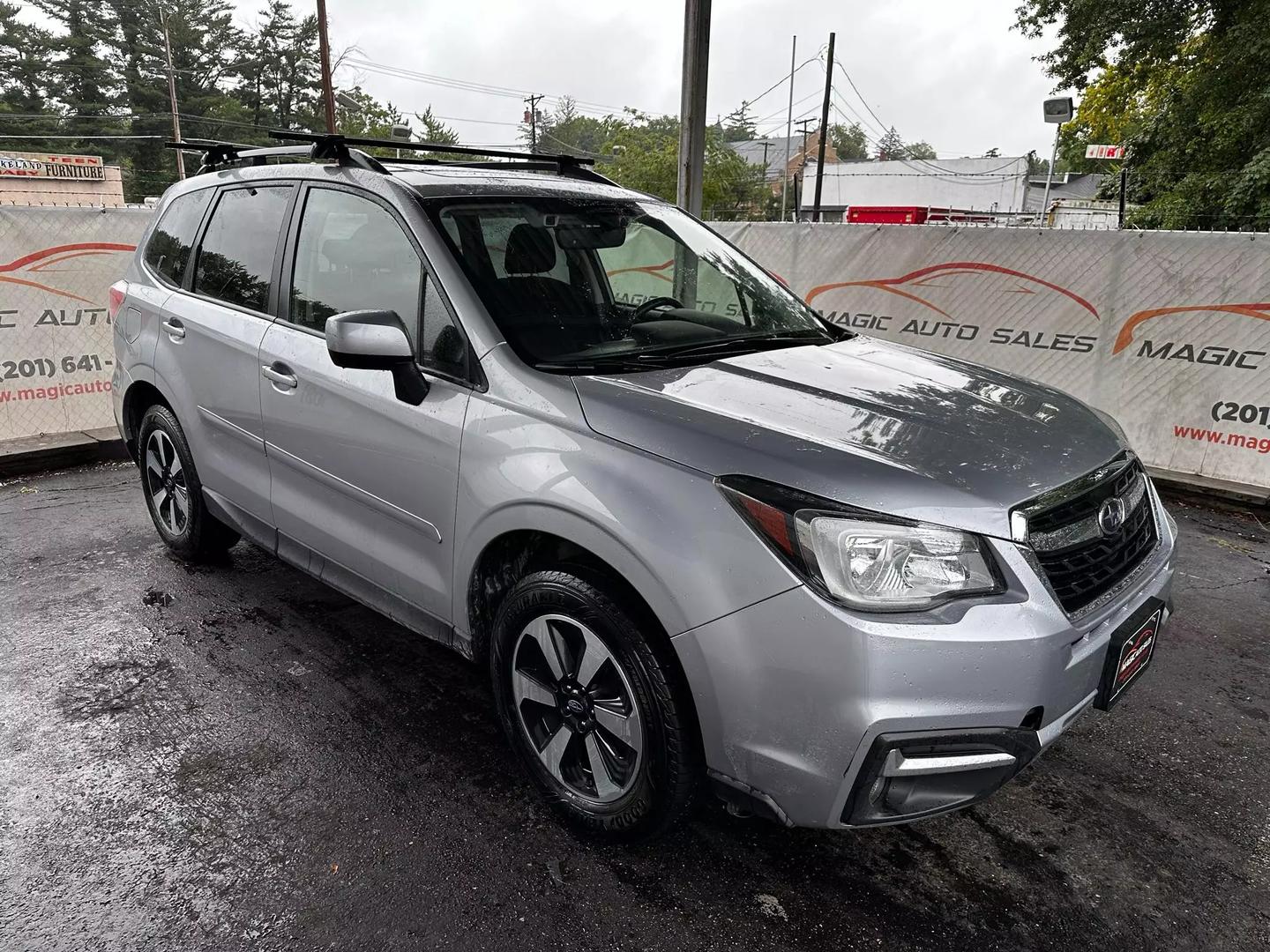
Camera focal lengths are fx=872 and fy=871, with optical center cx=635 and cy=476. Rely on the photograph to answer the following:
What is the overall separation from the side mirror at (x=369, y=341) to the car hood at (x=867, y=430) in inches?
20.9

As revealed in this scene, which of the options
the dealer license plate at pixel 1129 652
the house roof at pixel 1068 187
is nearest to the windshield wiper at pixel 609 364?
the dealer license plate at pixel 1129 652

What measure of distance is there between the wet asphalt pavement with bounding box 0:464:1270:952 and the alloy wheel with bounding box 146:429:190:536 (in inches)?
27.6

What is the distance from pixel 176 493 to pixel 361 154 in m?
2.07

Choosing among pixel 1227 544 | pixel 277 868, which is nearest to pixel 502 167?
pixel 277 868

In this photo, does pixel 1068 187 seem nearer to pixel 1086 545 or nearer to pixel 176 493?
pixel 176 493

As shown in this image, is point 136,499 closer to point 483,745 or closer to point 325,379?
point 325,379

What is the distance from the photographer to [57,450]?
605 centimetres

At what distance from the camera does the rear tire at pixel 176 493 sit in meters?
3.94

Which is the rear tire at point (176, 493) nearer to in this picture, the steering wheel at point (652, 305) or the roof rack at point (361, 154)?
the roof rack at point (361, 154)

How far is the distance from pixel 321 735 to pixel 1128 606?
246 centimetres

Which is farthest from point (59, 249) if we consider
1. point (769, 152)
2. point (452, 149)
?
point (769, 152)

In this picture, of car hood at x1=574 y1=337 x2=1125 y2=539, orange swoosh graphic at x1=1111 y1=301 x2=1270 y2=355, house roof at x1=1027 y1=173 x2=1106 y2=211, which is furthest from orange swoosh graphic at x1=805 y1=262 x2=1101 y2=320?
house roof at x1=1027 y1=173 x2=1106 y2=211

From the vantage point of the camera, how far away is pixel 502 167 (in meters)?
3.66

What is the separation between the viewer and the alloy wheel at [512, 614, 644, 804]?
7.32 ft
